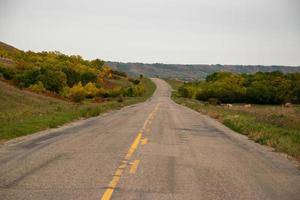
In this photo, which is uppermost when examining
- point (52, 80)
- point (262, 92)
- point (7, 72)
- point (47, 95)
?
point (7, 72)

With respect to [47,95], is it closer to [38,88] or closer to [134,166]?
[38,88]

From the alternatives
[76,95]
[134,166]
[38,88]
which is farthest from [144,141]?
[38,88]

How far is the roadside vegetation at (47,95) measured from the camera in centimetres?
2469

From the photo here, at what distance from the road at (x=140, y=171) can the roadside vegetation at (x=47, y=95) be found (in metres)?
4.78

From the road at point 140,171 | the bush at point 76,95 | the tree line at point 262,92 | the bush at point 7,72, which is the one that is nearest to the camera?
the road at point 140,171

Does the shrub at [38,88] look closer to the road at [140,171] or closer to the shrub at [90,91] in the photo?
the shrub at [90,91]

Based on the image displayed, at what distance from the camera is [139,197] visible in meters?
7.93

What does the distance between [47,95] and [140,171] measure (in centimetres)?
5995

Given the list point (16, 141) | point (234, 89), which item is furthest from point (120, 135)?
point (234, 89)

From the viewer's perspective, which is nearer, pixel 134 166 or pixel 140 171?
pixel 140 171

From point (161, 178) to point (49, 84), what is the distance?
84609mm

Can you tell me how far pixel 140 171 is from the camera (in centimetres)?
1049

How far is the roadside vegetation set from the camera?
24688 millimetres

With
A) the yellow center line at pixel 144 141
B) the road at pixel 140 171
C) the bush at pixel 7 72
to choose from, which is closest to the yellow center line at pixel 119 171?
the road at pixel 140 171
